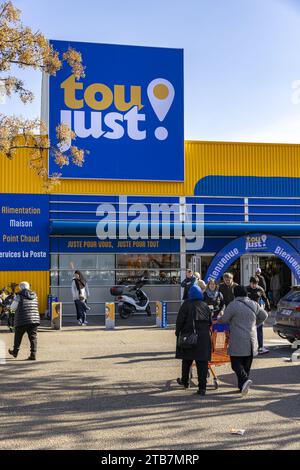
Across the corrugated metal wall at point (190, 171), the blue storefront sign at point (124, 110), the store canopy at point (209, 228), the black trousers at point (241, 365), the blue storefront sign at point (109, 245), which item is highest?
the blue storefront sign at point (124, 110)

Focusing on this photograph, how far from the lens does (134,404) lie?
8.50m

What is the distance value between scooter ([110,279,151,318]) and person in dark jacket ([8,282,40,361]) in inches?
344

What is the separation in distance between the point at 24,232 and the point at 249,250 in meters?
8.28

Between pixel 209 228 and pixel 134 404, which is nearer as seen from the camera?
pixel 134 404

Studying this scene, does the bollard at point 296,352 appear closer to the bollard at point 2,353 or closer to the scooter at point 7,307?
the bollard at point 2,353

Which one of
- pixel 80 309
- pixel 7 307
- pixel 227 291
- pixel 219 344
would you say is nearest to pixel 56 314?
pixel 80 309

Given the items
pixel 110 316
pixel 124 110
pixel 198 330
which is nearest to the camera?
pixel 198 330

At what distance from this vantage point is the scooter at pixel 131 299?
21.2m

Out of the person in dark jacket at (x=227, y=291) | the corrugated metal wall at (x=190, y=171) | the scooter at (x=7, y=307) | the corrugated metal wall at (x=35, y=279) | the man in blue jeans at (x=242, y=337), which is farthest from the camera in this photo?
the corrugated metal wall at (x=190, y=171)

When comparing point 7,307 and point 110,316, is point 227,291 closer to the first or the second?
point 110,316

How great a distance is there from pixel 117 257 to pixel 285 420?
16.0 metres

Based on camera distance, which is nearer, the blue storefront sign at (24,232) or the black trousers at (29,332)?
the black trousers at (29,332)

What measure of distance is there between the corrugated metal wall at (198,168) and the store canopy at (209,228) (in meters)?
1.48

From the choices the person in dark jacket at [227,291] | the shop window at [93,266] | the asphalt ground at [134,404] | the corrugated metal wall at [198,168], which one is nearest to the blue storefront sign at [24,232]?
the corrugated metal wall at [198,168]
